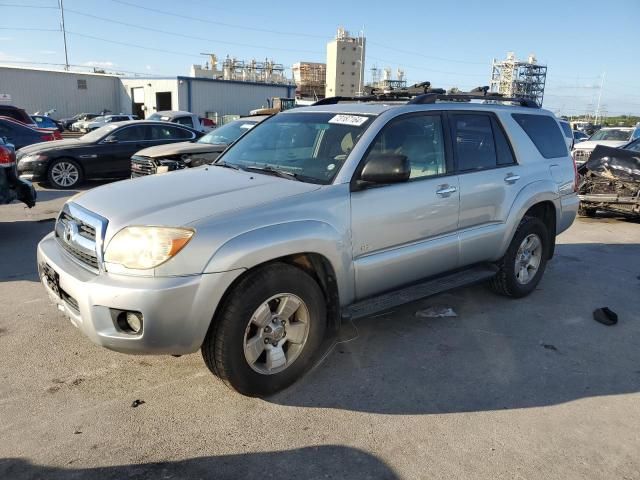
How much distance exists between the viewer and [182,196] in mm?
3281

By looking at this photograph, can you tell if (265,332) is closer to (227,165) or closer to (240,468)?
(240,468)

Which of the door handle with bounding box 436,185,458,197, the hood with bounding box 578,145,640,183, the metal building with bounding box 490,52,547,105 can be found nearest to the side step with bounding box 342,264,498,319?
the door handle with bounding box 436,185,458,197

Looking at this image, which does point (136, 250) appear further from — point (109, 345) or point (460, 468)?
point (460, 468)

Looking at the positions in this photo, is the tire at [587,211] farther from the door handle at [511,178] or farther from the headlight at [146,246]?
the headlight at [146,246]

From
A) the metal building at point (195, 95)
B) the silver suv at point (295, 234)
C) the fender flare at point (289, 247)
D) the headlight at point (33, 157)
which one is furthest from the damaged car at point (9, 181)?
the metal building at point (195, 95)

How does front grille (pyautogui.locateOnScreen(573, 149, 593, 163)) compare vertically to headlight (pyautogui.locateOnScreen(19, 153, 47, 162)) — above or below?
above

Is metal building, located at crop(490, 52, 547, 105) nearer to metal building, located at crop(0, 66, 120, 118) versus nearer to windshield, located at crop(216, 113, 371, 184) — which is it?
metal building, located at crop(0, 66, 120, 118)

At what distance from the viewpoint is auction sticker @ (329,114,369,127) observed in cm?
385

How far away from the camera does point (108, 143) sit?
456 inches

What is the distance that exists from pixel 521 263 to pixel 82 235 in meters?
3.99

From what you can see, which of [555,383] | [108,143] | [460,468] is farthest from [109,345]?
[108,143]

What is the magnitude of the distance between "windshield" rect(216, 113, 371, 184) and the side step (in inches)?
36.3

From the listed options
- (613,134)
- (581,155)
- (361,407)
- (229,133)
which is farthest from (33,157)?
(613,134)

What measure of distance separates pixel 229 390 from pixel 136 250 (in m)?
1.14
